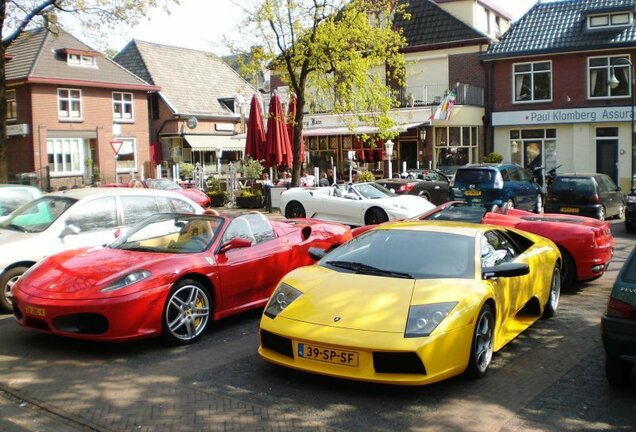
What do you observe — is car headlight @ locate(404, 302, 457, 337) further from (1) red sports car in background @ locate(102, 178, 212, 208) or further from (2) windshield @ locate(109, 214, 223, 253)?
(1) red sports car in background @ locate(102, 178, 212, 208)

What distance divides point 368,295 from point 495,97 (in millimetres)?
30012

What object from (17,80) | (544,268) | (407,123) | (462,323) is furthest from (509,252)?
(17,80)

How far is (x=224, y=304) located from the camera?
7.49m

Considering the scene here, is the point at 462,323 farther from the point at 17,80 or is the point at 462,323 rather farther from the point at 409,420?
the point at 17,80

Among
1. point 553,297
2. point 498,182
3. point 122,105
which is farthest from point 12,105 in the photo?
point 553,297

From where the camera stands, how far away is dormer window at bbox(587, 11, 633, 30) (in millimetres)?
30766

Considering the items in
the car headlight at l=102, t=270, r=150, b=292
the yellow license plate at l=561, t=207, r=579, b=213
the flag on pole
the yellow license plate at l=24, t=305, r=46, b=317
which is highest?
the flag on pole

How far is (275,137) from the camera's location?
24.3m

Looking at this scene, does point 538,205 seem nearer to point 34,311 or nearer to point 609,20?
point 609,20

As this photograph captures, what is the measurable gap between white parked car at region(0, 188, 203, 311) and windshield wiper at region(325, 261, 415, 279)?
3962 mm

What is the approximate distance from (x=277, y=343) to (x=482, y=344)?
176 cm

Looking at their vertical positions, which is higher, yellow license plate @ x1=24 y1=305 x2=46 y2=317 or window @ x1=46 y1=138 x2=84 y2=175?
window @ x1=46 y1=138 x2=84 y2=175

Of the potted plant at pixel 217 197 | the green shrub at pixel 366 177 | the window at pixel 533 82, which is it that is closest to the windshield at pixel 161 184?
the potted plant at pixel 217 197

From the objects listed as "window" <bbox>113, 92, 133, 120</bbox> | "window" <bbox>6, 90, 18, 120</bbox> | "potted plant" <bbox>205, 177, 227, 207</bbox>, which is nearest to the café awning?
"window" <bbox>113, 92, 133, 120</bbox>
